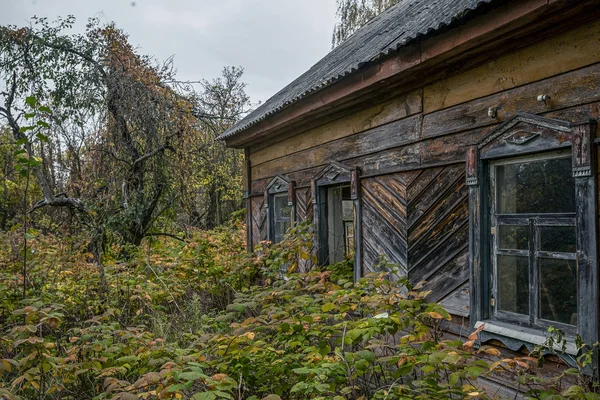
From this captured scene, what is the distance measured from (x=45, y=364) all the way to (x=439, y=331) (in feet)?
9.78

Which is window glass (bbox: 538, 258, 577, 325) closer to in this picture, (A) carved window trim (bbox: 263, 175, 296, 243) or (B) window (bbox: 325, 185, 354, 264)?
(B) window (bbox: 325, 185, 354, 264)

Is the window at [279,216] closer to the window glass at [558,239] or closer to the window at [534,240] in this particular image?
the window at [534,240]

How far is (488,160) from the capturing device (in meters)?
3.25

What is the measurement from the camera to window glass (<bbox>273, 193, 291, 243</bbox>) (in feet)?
22.2

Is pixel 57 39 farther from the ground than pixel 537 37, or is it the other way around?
pixel 57 39

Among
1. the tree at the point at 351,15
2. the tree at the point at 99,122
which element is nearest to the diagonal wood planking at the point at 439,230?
the tree at the point at 99,122

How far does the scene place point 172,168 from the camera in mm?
9531

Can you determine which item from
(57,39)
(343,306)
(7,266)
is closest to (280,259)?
(343,306)

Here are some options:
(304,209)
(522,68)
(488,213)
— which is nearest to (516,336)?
(488,213)

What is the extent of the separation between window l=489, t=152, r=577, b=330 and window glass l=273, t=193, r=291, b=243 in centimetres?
390

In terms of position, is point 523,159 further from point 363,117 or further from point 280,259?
point 280,259

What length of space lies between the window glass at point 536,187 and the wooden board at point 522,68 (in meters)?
0.63

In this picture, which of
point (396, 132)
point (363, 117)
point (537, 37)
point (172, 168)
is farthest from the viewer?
point (172, 168)

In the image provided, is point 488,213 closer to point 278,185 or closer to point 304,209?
point 304,209
